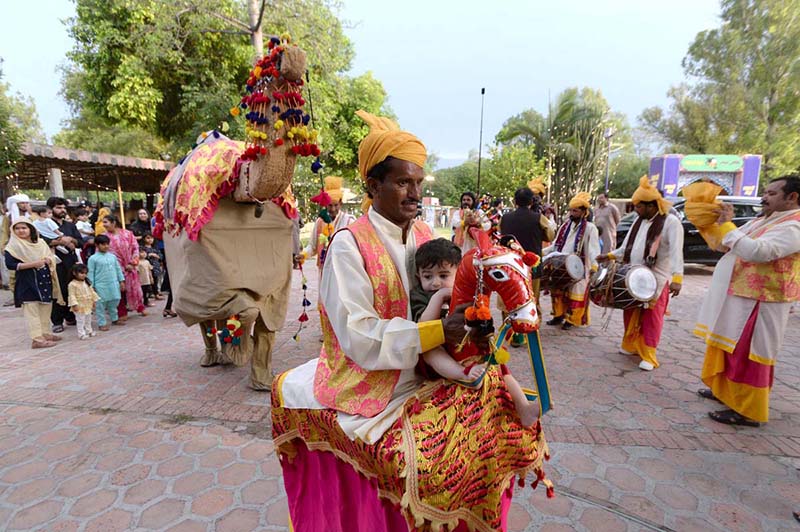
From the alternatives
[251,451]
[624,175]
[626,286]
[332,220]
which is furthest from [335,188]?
[624,175]

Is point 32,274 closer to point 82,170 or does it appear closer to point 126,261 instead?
point 126,261

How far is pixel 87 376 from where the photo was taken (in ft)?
15.6

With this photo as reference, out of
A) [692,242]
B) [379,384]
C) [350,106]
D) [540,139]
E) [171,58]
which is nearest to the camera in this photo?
[379,384]

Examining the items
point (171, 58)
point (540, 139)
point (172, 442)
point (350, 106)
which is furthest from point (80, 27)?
point (540, 139)

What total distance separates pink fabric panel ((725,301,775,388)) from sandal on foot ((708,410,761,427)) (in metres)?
0.30

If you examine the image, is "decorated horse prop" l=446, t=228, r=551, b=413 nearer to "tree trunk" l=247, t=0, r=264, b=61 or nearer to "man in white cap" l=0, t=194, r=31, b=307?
"man in white cap" l=0, t=194, r=31, b=307

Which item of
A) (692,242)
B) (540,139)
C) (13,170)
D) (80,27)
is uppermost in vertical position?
(80,27)

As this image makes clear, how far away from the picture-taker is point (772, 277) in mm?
3416

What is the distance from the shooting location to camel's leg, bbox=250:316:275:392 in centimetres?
416

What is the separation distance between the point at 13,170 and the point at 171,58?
235 inches

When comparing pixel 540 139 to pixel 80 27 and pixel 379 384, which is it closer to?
pixel 80 27

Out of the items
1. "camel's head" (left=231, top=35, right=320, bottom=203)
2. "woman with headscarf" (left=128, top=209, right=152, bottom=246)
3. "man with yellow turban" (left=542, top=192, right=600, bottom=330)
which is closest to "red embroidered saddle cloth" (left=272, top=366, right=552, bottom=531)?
"camel's head" (left=231, top=35, right=320, bottom=203)

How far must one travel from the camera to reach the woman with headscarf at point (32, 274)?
18.4 ft

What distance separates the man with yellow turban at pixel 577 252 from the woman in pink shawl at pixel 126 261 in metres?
7.21
